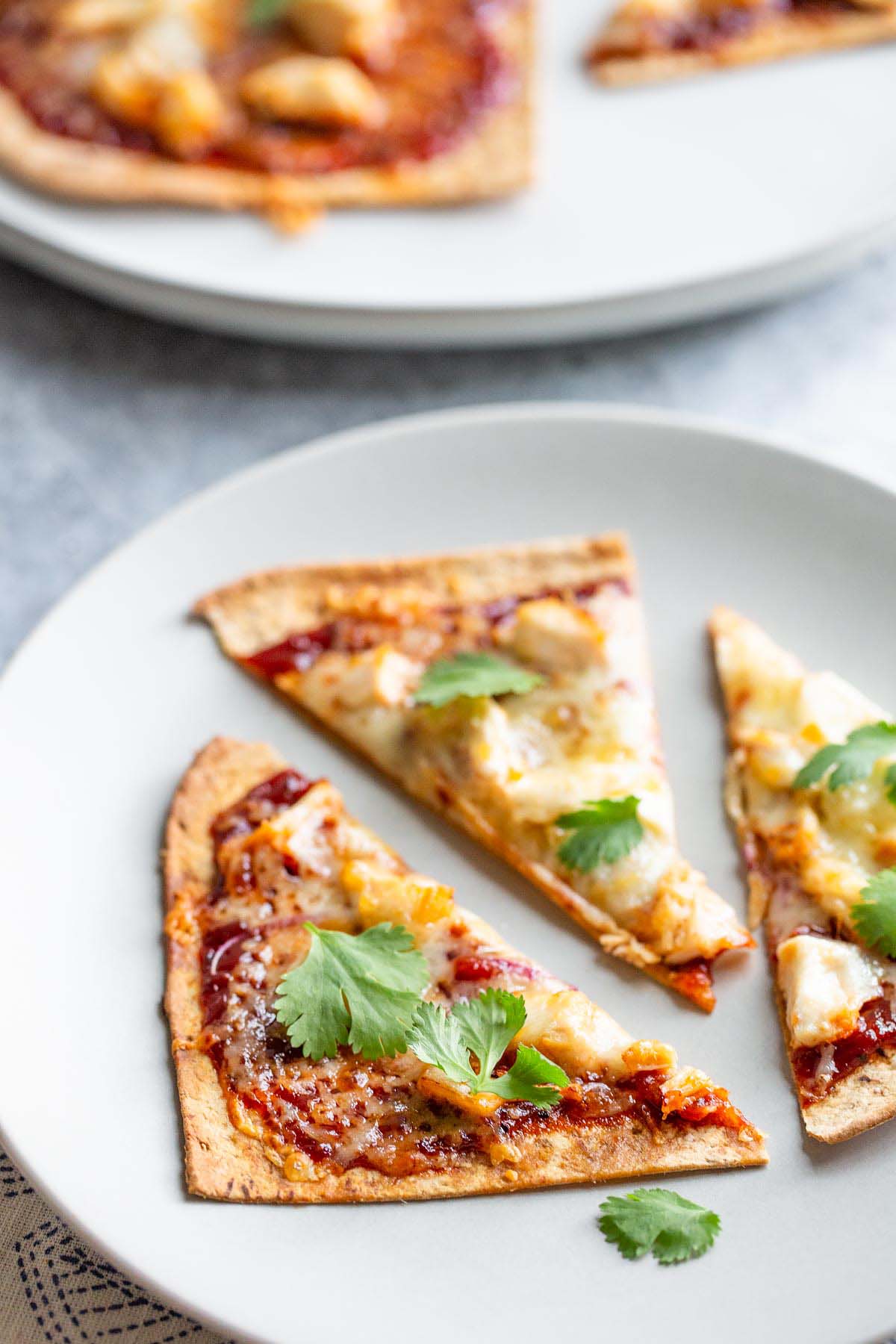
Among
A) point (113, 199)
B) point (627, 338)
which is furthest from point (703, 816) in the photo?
point (113, 199)

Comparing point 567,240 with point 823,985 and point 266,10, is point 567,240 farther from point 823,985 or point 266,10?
point 823,985

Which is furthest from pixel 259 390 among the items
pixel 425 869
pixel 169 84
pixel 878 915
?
pixel 878 915

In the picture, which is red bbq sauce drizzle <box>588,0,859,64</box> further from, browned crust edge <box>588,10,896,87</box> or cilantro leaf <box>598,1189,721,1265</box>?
cilantro leaf <box>598,1189,721,1265</box>

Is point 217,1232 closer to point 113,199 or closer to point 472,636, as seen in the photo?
point 472,636

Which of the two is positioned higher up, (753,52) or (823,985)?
(753,52)

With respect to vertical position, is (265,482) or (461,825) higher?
(265,482)

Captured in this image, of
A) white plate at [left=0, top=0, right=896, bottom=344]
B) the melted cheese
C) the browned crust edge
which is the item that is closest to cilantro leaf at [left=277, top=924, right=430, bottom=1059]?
the melted cheese
